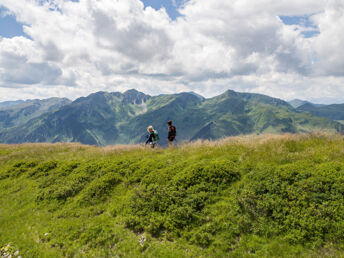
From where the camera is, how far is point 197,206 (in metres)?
8.84

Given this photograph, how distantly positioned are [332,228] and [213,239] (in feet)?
12.9

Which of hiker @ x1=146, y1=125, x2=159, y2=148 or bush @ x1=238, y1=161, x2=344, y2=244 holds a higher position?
hiker @ x1=146, y1=125, x2=159, y2=148

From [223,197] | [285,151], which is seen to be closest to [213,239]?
[223,197]

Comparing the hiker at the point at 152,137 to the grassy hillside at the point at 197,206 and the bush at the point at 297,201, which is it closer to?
the grassy hillside at the point at 197,206

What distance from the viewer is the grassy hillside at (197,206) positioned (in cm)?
690

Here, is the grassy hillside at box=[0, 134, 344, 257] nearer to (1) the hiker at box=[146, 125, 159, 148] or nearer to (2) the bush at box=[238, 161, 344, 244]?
(2) the bush at box=[238, 161, 344, 244]

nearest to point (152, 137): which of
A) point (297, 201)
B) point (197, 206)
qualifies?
point (197, 206)

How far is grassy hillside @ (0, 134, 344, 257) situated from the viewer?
6902mm

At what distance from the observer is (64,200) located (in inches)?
458

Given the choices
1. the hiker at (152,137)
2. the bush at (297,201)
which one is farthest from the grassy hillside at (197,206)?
the hiker at (152,137)

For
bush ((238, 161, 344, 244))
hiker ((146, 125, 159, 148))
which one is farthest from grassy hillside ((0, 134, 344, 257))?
hiker ((146, 125, 159, 148))

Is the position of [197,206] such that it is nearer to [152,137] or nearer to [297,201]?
[297,201]

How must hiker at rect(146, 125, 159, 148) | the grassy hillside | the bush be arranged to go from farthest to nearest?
1. hiker at rect(146, 125, 159, 148)
2. the grassy hillside
3. the bush

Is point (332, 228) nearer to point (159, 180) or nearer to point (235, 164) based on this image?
point (235, 164)
